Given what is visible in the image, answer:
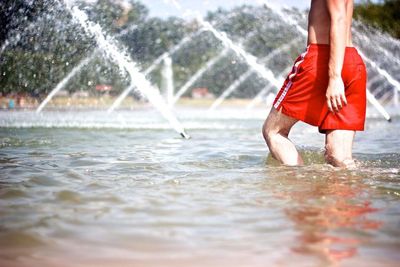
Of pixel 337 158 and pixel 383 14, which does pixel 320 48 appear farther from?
pixel 383 14

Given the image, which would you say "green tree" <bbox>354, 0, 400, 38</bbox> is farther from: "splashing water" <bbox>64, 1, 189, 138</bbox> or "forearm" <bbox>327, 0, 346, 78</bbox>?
"forearm" <bbox>327, 0, 346, 78</bbox>

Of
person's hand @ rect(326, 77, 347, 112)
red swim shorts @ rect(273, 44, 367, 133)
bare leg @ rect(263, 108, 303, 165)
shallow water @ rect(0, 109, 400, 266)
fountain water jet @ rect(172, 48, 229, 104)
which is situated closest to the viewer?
shallow water @ rect(0, 109, 400, 266)

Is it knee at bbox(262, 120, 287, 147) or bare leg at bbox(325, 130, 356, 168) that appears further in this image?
knee at bbox(262, 120, 287, 147)

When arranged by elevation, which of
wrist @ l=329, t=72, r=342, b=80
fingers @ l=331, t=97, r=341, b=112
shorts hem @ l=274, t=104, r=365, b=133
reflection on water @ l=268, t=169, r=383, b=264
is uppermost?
wrist @ l=329, t=72, r=342, b=80

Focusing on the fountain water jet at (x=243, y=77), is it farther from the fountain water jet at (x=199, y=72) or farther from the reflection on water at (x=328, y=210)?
the reflection on water at (x=328, y=210)

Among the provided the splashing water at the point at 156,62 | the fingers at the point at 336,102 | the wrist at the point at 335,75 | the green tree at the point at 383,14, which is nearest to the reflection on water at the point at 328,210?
the fingers at the point at 336,102

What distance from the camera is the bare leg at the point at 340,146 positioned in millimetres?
3865

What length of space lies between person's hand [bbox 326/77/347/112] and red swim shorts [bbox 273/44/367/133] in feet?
0.23

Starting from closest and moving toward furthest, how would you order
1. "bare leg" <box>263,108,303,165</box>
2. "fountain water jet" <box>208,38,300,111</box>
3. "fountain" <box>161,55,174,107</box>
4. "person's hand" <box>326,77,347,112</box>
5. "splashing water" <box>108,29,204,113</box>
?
"person's hand" <box>326,77,347,112</box>, "bare leg" <box>263,108,303,165</box>, "fountain water jet" <box>208,38,300,111</box>, "splashing water" <box>108,29,204,113</box>, "fountain" <box>161,55,174,107</box>

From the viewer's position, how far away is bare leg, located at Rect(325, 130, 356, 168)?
3.87 m

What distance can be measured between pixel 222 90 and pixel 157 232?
38857 millimetres

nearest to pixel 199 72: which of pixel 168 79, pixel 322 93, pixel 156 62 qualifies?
pixel 168 79

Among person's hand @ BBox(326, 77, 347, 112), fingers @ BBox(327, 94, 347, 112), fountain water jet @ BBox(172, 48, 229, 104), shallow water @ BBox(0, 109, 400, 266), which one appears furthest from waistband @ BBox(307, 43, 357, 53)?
fountain water jet @ BBox(172, 48, 229, 104)

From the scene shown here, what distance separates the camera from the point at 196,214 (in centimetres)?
264
